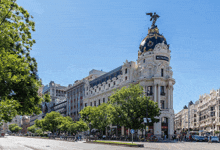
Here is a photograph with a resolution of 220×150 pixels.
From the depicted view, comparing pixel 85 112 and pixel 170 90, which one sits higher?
pixel 170 90

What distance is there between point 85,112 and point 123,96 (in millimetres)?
23004

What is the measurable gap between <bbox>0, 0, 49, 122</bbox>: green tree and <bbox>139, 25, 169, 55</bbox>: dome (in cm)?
6253

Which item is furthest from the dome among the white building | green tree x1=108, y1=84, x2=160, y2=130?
green tree x1=108, y1=84, x2=160, y2=130

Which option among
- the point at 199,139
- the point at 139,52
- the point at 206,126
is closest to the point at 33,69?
the point at 199,139

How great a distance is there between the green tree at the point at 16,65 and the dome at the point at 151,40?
6253cm

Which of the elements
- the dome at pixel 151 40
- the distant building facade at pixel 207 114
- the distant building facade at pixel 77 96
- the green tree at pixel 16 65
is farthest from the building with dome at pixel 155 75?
the green tree at pixel 16 65

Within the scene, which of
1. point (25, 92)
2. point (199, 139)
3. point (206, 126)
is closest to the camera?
point (25, 92)

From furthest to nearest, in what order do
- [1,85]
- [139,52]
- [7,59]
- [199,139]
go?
A: 1. [139,52]
2. [199,139]
3. [1,85]
4. [7,59]

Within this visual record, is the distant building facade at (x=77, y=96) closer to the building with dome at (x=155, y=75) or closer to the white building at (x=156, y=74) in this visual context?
the building with dome at (x=155, y=75)

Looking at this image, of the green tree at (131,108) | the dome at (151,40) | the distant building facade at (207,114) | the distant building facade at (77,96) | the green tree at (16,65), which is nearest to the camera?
the green tree at (16,65)

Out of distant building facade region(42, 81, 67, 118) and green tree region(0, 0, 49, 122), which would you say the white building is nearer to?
green tree region(0, 0, 49, 122)

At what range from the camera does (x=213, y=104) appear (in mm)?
108312

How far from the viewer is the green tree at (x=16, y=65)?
46.9ft

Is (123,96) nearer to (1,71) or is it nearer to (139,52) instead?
(139,52)
